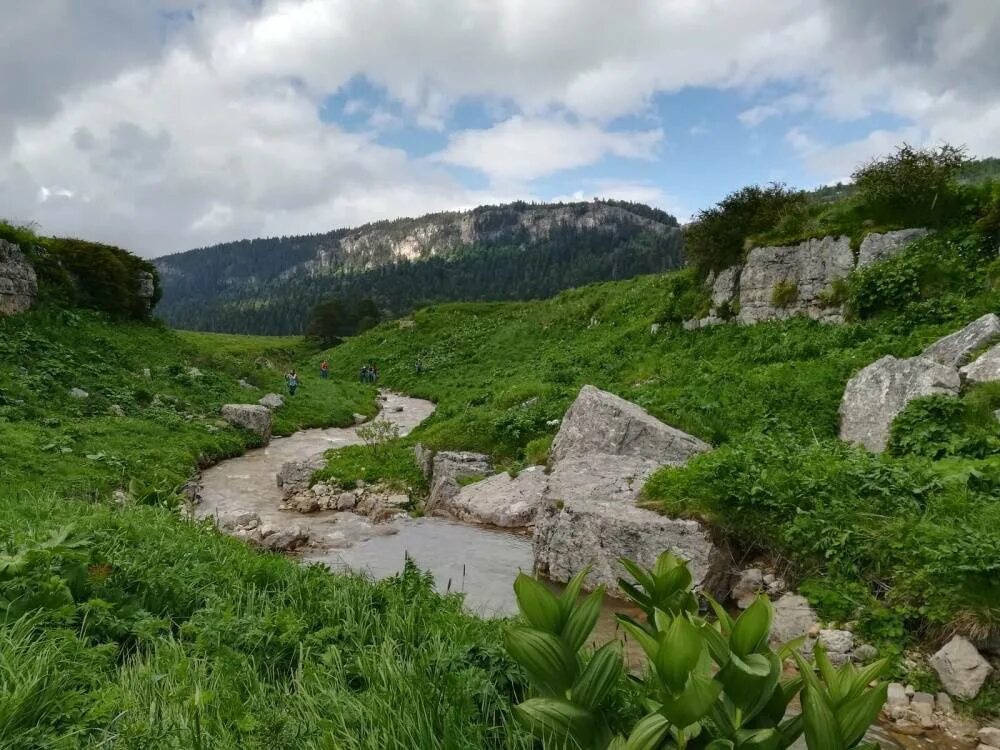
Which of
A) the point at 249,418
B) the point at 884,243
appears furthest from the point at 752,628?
the point at 249,418

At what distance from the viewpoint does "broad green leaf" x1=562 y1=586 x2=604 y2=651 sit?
282 cm

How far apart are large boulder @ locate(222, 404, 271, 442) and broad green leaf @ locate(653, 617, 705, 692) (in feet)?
80.6

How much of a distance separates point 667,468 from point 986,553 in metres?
5.06

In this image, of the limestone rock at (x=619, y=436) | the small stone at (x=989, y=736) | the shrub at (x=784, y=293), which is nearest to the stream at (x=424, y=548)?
the small stone at (x=989, y=736)

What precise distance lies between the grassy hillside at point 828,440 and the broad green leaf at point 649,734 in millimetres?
6087

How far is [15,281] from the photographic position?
2583 cm

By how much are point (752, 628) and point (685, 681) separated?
398 millimetres

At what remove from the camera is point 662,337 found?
2412 cm

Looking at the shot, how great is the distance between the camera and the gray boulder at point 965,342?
12.4m

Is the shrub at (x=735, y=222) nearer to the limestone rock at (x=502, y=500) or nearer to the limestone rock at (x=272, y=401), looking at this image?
the limestone rock at (x=502, y=500)

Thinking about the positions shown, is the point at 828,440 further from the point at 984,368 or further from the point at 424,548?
the point at 424,548

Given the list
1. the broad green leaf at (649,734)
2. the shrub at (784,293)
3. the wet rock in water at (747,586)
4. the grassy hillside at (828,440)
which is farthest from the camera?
the shrub at (784,293)

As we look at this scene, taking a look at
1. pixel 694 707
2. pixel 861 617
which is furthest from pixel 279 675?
pixel 861 617

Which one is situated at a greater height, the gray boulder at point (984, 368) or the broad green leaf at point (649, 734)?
the gray boulder at point (984, 368)
